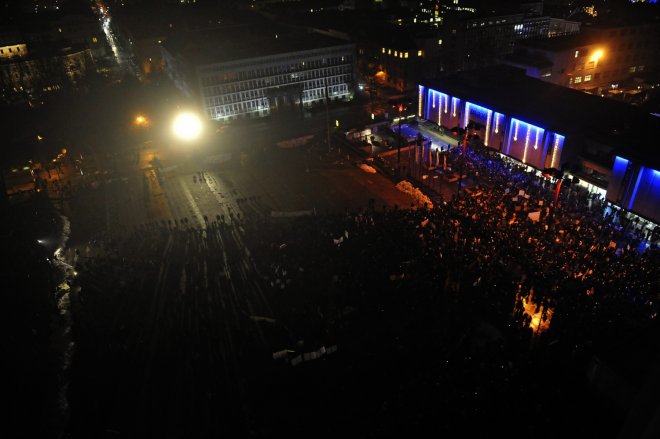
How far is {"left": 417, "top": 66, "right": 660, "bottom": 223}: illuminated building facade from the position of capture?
21078 mm

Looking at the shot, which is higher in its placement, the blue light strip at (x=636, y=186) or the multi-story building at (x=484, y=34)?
the multi-story building at (x=484, y=34)

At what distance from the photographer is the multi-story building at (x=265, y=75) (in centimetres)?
3838

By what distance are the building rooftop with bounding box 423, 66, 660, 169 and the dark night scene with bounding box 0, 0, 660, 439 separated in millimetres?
187

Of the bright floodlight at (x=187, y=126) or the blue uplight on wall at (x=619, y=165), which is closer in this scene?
the blue uplight on wall at (x=619, y=165)

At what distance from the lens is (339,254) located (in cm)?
1766

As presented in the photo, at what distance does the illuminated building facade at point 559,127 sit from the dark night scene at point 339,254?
143 millimetres

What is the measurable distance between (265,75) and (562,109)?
84.3 feet

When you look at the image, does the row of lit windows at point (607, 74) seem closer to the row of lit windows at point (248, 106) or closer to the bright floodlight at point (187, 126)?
the row of lit windows at point (248, 106)

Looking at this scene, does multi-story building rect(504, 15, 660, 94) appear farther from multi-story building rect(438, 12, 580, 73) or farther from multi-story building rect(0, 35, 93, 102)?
multi-story building rect(0, 35, 93, 102)

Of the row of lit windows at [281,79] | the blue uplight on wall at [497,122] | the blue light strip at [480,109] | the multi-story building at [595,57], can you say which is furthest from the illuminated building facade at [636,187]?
the row of lit windows at [281,79]

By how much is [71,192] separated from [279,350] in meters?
23.0

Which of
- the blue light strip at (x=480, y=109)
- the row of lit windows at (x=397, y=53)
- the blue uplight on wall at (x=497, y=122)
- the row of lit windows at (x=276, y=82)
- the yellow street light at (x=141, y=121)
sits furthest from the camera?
the row of lit windows at (x=397, y=53)

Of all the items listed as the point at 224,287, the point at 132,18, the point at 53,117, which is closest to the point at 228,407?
the point at 224,287

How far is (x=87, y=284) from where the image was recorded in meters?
18.3
